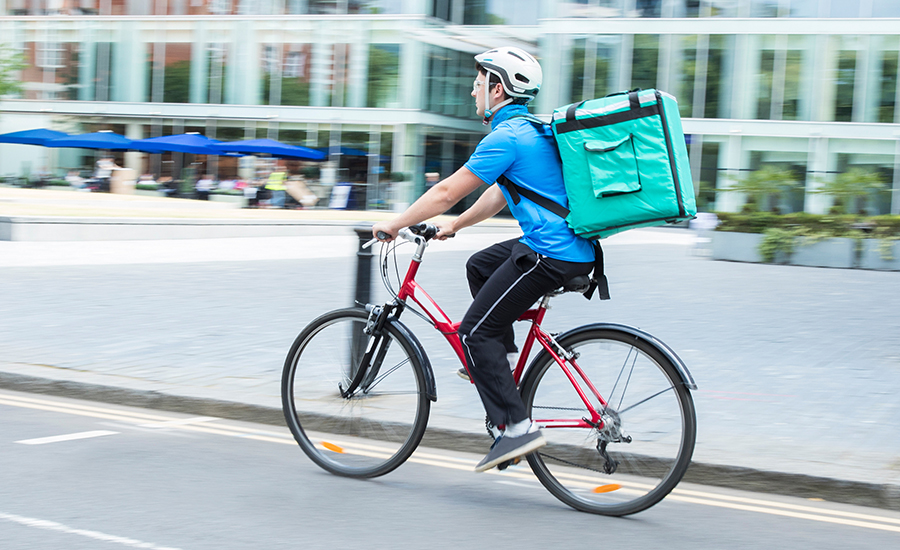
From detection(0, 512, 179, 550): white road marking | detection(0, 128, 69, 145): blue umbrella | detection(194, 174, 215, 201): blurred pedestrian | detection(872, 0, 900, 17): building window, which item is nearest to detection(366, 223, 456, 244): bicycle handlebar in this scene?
detection(0, 512, 179, 550): white road marking

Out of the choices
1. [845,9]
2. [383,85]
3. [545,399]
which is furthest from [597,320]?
[383,85]

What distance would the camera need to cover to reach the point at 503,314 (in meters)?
4.09

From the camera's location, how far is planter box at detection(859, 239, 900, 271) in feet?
56.2

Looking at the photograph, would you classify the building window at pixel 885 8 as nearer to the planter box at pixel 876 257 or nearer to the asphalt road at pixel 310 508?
the planter box at pixel 876 257

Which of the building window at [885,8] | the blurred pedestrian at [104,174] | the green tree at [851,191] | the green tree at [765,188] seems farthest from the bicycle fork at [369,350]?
the blurred pedestrian at [104,174]

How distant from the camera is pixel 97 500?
4.11m

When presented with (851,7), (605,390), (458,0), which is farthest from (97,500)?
(458,0)

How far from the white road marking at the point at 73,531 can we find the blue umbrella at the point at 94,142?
3210 centimetres

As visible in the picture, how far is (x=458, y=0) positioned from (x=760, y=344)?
3236 cm

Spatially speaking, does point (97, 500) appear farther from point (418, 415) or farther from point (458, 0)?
point (458, 0)

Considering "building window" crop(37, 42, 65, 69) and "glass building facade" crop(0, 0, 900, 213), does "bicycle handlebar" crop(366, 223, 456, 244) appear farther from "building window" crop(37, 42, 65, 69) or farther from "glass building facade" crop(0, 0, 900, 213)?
"building window" crop(37, 42, 65, 69)

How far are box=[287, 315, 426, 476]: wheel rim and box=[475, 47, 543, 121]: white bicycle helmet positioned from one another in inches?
48.3

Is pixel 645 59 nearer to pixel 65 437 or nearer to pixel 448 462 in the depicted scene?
pixel 448 462

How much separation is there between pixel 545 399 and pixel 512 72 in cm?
139
